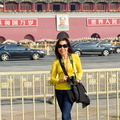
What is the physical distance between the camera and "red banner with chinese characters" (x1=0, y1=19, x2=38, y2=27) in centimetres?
7650

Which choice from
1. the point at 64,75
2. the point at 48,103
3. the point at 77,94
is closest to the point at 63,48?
the point at 64,75

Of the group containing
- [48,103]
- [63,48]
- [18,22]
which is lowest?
[48,103]

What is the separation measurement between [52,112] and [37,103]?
2.01 metres

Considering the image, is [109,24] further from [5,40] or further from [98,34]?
[5,40]

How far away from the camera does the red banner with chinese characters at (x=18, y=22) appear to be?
7650 centimetres

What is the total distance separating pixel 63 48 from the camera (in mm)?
8234

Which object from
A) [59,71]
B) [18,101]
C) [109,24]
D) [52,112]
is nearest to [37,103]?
[18,101]

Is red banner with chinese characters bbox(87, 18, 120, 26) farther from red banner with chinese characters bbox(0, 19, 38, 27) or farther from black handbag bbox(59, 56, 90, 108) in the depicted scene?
black handbag bbox(59, 56, 90, 108)

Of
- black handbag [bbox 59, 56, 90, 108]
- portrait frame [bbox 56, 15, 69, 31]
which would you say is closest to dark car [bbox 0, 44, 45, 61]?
black handbag [bbox 59, 56, 90, 108]

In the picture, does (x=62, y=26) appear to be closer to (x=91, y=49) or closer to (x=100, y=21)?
(x=100, y=21)

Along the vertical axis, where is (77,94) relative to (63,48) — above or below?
below

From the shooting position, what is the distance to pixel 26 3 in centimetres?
8525

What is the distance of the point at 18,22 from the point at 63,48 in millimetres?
69824

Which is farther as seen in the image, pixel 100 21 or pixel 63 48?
pixel 100 21
